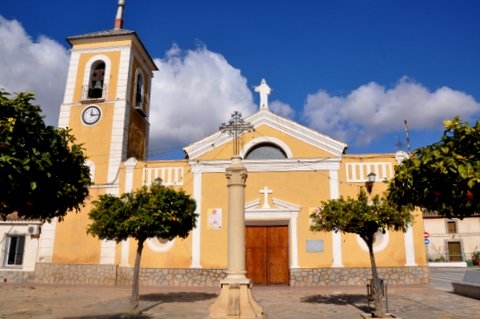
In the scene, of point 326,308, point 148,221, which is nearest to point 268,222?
point 326,308

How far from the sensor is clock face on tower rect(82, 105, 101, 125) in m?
21.2

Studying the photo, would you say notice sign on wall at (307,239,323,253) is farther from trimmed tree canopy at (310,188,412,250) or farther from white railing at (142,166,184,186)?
white railing at (142,166,184,186)

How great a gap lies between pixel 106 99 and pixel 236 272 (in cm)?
1485

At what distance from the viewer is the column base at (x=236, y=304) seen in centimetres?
919

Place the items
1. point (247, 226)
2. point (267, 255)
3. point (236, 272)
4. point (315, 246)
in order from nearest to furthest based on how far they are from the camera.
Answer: point (236, 272), point (315, 246), point (267, 255), point (247, 226)

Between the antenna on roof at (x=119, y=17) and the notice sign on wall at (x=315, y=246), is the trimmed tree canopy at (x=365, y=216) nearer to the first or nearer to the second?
the notice sign on wall at (x=315, y=246)

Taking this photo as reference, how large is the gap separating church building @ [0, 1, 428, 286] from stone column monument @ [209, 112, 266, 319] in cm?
836

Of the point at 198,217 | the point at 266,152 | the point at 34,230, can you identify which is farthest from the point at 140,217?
the point at 34,230

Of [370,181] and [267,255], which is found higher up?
[370,181]

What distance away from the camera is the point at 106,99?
70.1 ft

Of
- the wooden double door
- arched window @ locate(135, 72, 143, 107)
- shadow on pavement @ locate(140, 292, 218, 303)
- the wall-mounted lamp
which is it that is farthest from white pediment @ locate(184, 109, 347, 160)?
shadow on pavement @ locate(140, 292, 218, 303)

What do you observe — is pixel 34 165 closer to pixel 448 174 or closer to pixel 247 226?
pixel 448 174

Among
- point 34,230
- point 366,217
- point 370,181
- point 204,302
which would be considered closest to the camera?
point 366,217

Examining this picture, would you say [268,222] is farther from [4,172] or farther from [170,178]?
[4,172]
